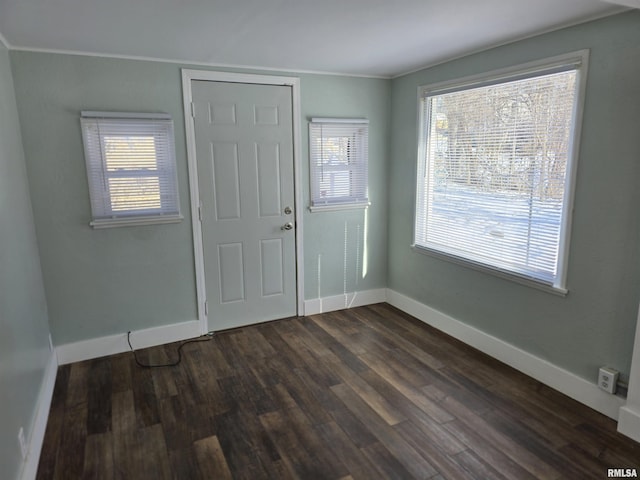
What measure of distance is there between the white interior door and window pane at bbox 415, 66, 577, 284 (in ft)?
4.28

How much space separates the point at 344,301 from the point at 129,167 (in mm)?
2350

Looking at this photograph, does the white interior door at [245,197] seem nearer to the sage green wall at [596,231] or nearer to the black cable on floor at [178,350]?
the black cable on floor at [178,350]

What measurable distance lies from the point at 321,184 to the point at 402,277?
1256 millimetres

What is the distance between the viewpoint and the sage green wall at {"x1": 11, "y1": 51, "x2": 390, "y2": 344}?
288 cm

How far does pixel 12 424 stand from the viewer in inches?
70.9

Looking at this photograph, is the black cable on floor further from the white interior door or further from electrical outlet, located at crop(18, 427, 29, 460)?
electrical outlet, located at crop(18, 427, 29, 460)

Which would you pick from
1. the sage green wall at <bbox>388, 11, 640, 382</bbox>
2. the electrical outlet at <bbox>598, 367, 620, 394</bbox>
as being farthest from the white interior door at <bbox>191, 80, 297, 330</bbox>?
the electrical outlet at <bbox>598, 367, 620, 394</bbox>

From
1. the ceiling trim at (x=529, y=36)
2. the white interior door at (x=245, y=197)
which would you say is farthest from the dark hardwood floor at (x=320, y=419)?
the ceiling trim at (x=529, y=36)

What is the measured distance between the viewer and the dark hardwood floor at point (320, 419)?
209cm

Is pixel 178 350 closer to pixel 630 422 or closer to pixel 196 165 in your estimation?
pixel 196 165

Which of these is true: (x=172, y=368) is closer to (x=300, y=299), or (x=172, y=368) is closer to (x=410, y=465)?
(x=300, y=299)

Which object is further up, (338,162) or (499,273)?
(338,162)

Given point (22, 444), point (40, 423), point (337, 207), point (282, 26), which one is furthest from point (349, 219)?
point (22, 444)

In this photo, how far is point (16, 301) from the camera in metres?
2.13
